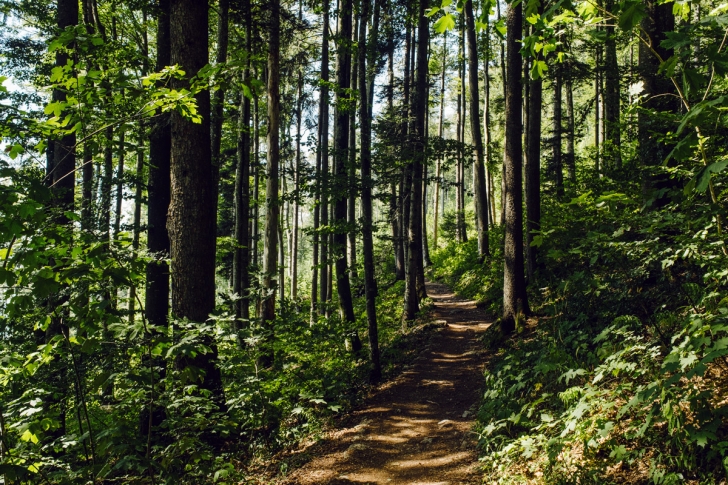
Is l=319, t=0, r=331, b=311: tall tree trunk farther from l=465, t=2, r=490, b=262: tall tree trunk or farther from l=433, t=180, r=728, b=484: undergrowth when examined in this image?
l=465, t=2, r=490, b=262: tall tree trunk

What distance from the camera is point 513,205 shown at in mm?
9023

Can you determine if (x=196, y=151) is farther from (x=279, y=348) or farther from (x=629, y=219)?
(x=629, y=219)

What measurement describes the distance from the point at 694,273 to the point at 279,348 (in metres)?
5.62

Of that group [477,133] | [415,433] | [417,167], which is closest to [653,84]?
[417,167]

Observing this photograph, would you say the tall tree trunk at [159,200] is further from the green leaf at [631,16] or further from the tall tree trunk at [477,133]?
the tall tree trunk at [477,133]

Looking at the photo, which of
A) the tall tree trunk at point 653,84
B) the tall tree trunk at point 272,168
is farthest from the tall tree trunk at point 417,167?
the tall tree trunk at point 653,84

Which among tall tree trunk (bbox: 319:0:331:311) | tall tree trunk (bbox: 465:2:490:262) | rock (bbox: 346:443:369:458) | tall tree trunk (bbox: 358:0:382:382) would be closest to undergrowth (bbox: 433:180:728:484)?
rock (bbox: 346:443:369:458)

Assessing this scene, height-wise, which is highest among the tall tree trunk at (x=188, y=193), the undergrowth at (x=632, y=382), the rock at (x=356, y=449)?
the tall tree trunk at (x=188, y=193)

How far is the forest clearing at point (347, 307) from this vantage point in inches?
106

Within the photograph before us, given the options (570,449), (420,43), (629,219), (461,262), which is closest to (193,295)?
(570,449)

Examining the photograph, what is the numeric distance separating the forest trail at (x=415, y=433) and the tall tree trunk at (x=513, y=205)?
123 cm

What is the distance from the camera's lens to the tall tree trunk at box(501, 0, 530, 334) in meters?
8.94

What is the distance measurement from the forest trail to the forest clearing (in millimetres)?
46

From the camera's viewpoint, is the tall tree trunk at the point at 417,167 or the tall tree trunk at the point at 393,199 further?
A: the tall tree trunk at the point at 393,199
